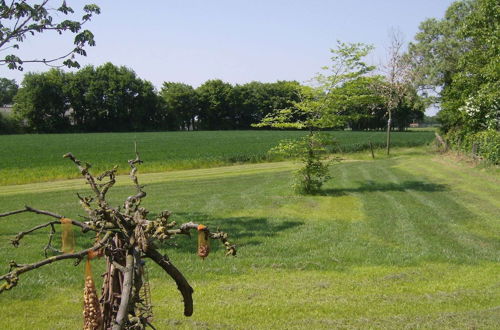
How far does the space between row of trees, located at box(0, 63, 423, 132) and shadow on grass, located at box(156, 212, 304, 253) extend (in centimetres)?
6125

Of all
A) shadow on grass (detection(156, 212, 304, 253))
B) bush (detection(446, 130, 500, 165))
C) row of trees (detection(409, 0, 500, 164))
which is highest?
row of trees (detection(409, 0, 500, 164))

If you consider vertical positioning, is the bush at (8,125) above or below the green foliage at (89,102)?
below

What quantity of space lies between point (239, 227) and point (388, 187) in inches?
318

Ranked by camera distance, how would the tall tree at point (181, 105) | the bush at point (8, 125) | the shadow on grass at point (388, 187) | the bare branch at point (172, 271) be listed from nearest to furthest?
the bare branch at point (172, 271), the shadow on grass at point (388, 187), the bush at point (8, 125), the tall tree at point (181, 105)

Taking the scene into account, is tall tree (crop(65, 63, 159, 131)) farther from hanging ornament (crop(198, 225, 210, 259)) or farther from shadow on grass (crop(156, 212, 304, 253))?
hanging ornament (crop(198, 225, 210, 259))

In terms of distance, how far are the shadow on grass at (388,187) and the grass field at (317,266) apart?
789 mm

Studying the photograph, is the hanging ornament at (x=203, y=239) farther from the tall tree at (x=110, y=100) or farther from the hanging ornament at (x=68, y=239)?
the tall tree at (x=110, y=100)

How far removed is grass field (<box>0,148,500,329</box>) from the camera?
586 cm

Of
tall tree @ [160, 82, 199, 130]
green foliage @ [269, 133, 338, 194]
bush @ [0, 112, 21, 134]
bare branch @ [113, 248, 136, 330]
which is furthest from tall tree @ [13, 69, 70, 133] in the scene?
bare branch @ [113, 248, 136, 330]

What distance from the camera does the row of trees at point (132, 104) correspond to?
246 ft

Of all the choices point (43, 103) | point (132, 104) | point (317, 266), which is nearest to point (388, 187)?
point (317, 266)

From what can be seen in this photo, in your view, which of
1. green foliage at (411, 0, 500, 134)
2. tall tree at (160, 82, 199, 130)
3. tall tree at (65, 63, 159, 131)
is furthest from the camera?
tall tree at (160, 82, 199, 130)

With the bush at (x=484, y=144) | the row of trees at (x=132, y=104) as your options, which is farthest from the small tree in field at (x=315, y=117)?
the row of trees at (x=132, y=104)

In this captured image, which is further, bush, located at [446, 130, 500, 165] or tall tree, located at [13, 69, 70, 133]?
tall tree, located at [13, 69, 70, 133]
